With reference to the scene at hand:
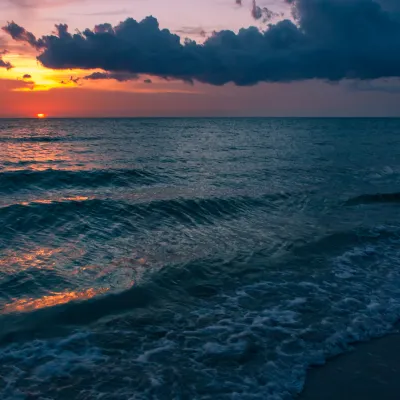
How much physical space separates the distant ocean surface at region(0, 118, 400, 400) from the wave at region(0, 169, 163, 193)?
1.27 meters

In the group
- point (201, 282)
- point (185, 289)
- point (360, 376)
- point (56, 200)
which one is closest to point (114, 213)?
point (56, 200)

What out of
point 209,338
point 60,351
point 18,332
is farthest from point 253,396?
point 18,332

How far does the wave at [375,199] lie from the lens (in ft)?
56.5

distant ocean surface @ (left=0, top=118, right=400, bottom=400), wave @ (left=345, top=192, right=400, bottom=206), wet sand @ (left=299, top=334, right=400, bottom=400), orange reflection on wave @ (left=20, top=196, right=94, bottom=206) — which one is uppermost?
orange reflection on wave @ (left=20, top=196, right=94, bottom=206)

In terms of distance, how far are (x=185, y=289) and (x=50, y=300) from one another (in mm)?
2577

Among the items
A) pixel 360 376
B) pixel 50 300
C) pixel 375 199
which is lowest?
pixel 360 376

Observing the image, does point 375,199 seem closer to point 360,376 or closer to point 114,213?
point 114,213

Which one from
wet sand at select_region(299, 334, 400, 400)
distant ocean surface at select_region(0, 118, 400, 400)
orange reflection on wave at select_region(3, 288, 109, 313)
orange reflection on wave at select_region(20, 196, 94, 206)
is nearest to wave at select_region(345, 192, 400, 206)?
distant ocean surface at select_region(0, 118, 400, 400)

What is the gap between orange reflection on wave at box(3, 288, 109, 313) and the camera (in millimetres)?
7137

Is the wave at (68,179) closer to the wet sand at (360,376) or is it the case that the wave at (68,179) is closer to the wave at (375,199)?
the wave at (375,199)

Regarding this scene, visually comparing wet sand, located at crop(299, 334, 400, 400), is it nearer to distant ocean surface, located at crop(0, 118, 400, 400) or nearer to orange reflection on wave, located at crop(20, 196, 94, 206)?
distant ocean surface, located at crop(0, 118, 400, 400)

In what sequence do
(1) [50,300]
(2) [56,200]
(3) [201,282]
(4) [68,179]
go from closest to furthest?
1. (1) [50,300]
2. (3) [201,282]
3. (2) [56,200]
4. (4) [68,179]

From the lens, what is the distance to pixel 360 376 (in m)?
5.40

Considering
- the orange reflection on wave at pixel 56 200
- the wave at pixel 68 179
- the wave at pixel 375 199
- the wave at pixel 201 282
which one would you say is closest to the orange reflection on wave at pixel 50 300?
the wave at pixel 201 282
